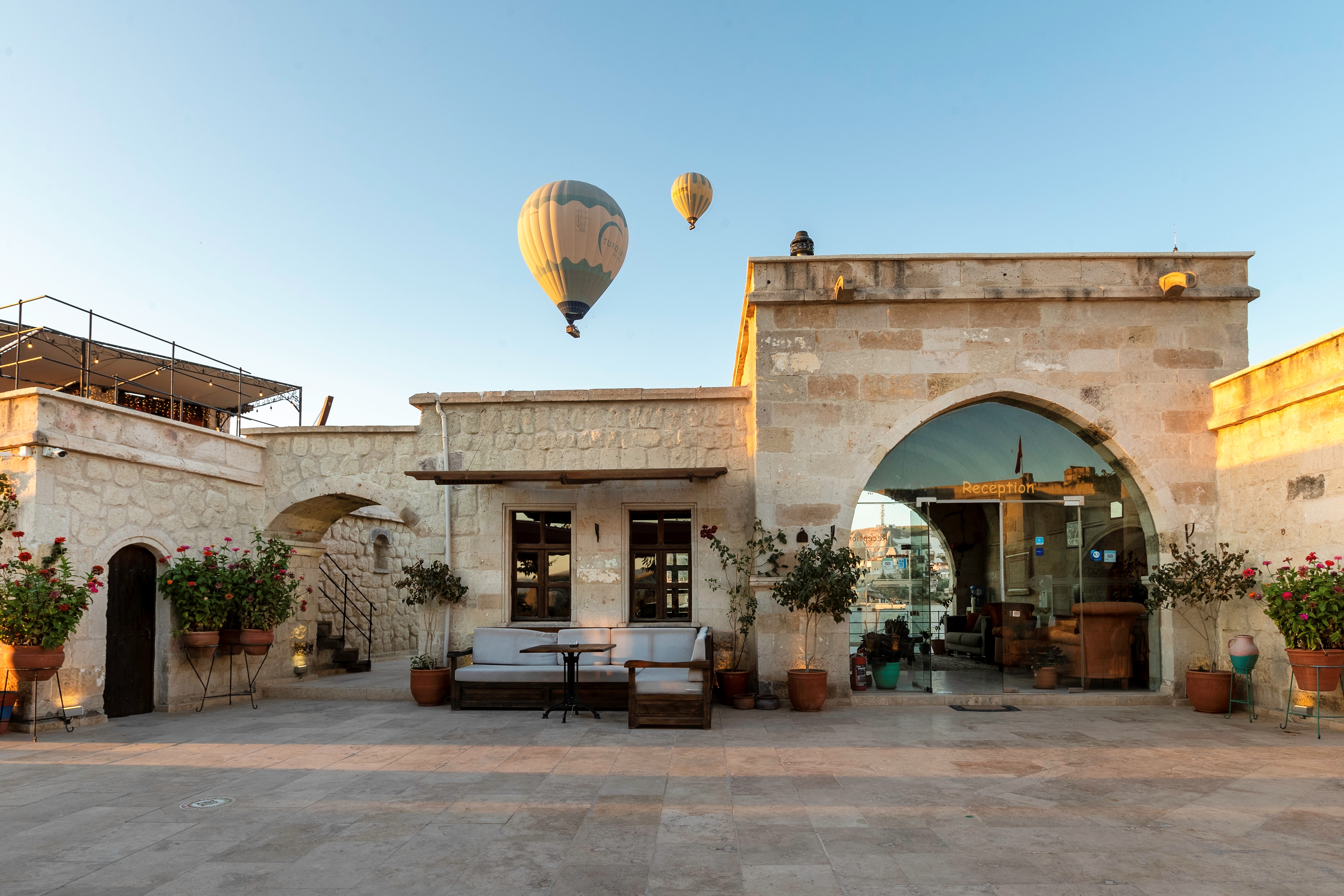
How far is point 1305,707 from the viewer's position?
23.4 feet

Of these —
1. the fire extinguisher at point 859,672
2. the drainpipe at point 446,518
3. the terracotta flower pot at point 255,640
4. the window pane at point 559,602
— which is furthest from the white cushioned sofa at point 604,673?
the terracotta flower pot at point 255,640

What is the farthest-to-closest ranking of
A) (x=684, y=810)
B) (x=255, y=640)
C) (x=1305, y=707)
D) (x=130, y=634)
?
1. (x=255, y=640)
2. (x=130, y=634)
3. (x=1305, y=707)
4. (x=684, y=810)

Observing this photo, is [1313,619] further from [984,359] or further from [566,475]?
[566,475]

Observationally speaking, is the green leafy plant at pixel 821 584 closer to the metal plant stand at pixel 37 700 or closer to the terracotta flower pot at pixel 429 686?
the terracotta flower pot at pixel 429 686

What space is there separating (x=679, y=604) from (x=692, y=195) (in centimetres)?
563

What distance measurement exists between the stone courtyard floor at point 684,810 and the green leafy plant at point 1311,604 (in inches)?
29.0

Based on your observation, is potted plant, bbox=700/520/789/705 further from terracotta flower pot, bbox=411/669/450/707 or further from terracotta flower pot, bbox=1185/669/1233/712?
terracotta flower pot, bbox=1185/669/1233/712

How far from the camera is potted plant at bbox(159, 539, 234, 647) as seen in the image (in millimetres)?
8281

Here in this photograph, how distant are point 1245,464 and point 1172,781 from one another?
4162 millimetres

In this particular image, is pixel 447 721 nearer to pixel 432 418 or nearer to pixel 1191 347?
pixel 432 418

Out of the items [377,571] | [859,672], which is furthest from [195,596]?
[859,672]

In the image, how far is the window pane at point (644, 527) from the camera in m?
9.43

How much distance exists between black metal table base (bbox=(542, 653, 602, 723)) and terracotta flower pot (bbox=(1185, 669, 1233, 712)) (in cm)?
546

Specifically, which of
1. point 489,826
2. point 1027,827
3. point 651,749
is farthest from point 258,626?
point 1027,827
